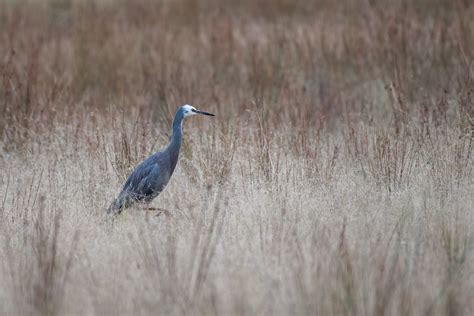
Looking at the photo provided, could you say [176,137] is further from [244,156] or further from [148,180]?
[244,156]

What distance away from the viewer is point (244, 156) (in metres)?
6.96

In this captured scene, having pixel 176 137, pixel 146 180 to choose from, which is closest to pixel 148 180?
pixel 146 180

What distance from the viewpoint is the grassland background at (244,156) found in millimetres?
4285

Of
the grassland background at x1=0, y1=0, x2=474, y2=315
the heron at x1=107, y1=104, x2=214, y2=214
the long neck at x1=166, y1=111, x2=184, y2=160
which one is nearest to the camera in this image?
the grassland background at x1=0, y1=0, x2=474, y2=315

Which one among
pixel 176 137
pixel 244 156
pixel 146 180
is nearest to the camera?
pixel 146 180

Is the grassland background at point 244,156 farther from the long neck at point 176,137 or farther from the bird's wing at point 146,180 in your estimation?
the long neck at point 176,137

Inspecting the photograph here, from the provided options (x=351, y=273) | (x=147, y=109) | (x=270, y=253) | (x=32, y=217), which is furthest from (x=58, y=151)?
(x=351, y=273)

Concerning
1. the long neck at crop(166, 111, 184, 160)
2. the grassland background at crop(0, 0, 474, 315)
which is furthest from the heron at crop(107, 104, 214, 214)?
the grassland background at crop(0, 0, 474, 315)

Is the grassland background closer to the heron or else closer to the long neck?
the heron

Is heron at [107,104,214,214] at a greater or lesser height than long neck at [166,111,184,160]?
lesser

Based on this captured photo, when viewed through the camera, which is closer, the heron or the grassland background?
the grassland background

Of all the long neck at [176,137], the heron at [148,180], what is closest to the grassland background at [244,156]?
the heron at [148,180]

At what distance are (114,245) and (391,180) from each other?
7.55 feet

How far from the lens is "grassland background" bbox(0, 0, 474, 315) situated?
429cm
